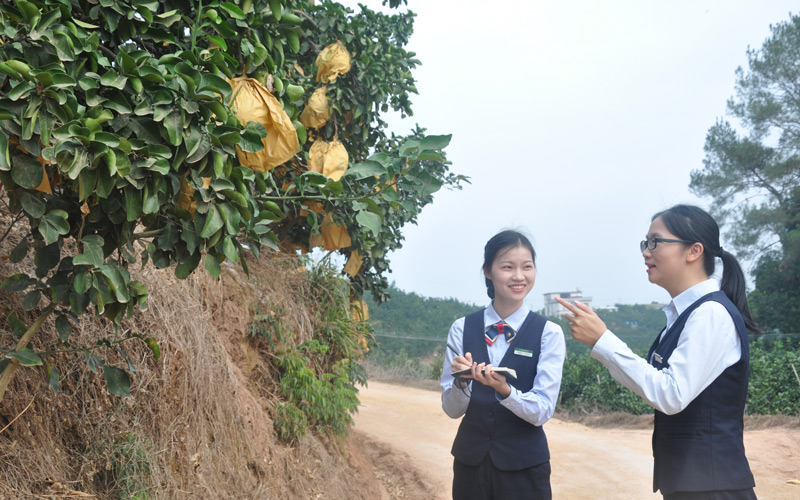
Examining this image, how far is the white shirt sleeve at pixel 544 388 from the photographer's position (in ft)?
9.19

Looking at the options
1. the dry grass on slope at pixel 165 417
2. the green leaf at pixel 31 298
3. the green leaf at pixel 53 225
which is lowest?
the dry grass on slope at pixel 165 417

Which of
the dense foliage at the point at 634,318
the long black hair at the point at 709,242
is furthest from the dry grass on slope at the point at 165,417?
the dense foliage at the point at 634,318

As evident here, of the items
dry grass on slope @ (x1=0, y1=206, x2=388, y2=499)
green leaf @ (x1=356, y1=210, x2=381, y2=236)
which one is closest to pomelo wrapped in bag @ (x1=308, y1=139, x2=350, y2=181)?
dry grass on slope @ (x1=0, y1=206, x2=388, y2=499)

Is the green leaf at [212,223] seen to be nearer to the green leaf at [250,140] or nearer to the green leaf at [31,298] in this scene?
the green leaf at [250,140]

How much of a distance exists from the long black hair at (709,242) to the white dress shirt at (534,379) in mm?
735

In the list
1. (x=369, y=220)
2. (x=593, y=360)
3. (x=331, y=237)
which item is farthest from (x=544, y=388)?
(x=593, y=360)

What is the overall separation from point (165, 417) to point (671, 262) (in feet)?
8.63

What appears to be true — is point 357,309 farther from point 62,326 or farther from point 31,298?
point 31,298

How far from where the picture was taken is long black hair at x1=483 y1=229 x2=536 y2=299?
10.4 ft

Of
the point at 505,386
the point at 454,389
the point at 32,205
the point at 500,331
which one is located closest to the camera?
the point at 32,205

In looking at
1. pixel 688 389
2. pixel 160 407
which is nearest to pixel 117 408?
pixel 160 407

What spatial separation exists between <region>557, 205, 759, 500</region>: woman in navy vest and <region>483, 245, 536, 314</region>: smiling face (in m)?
0.53

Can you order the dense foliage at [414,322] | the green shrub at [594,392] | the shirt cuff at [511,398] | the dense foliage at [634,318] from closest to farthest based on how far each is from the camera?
the shirt cuff at [511,398] → the green shrub at [594,392] → the dense foliage at [414,322] → the dense foliage at [634,318]

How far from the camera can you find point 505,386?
2.75 meters
